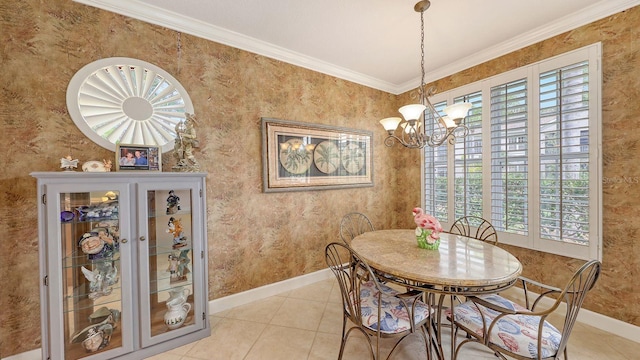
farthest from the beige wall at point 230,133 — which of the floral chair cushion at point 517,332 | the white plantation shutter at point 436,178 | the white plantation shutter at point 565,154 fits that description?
the floral chair cushion at point 517,332

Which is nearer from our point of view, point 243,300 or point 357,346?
point 357,346

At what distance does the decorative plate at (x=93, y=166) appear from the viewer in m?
1.70

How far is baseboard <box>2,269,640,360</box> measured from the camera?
74.8 inches

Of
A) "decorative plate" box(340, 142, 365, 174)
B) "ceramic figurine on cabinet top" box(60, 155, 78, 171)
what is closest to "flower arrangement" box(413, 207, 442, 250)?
"decorative plate" box(340, 142, 365, 174)

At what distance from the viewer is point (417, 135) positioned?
6.39 ft

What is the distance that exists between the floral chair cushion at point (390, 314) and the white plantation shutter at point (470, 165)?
1779mm

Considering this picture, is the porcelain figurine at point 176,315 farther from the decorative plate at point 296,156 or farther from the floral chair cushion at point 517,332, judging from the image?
the floral chair cushion at point 517,332

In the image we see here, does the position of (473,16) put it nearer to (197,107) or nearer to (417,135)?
(417,135)

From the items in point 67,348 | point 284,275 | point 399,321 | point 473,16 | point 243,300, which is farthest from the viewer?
point 284,275

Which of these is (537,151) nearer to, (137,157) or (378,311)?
(378,311)

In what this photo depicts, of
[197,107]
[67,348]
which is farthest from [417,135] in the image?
[67,348]

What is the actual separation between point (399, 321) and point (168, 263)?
71.9 inches

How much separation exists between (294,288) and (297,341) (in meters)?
0.92

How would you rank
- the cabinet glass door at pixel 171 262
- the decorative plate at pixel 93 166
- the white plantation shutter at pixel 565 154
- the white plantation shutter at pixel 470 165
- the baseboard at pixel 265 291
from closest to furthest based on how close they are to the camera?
1. the decorative plate at pixel 93 166
2. the cabinet glass door at pixel 171 262
3. the white plantation shutter at pixel 565 154
4. the baseboard at pixel 265 291
5. the white plantation shutter at pixel 470 165
